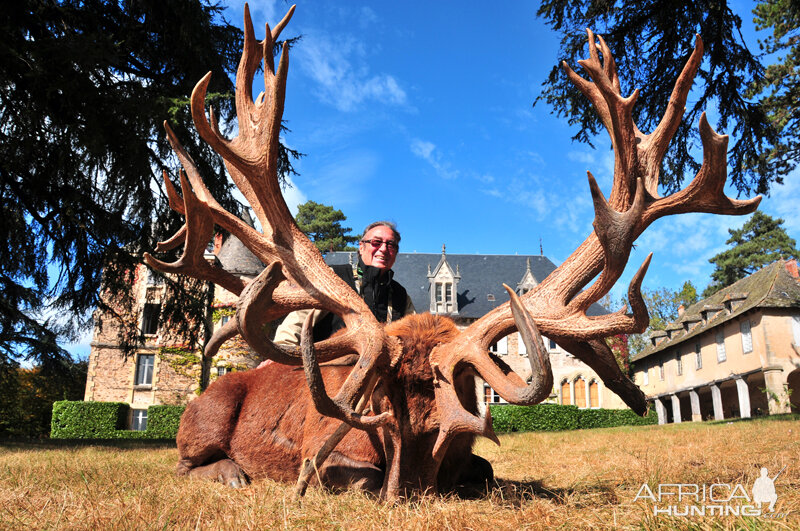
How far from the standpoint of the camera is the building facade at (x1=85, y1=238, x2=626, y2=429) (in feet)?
107

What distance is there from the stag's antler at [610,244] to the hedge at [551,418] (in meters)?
23.2

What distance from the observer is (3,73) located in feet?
27.1

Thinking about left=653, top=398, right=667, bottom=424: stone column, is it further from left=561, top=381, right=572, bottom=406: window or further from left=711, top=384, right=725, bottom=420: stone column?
left=561, top=381, right=572, bottom=406: window

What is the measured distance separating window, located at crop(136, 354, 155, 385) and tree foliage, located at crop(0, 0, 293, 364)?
2371 centimetres

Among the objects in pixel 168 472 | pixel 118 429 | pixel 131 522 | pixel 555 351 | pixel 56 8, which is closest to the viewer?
pixel 131 522

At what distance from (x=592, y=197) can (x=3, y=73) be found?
8888 millimetres

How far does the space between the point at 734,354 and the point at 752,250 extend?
24.6 m

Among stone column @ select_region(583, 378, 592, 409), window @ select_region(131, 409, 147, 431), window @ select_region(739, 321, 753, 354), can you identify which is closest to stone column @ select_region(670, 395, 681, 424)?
stone column @ select_region(583, 378, 592, 409)

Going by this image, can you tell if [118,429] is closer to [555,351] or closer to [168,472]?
[555,351]

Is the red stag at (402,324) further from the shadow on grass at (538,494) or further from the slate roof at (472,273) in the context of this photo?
the slate roof at (472,273)

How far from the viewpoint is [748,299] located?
2900 cm

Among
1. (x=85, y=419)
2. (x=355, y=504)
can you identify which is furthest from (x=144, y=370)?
(x=355, y=504)

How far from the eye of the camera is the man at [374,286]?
5254 mm

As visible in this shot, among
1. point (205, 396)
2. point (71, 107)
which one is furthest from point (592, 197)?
point (71, 107)
